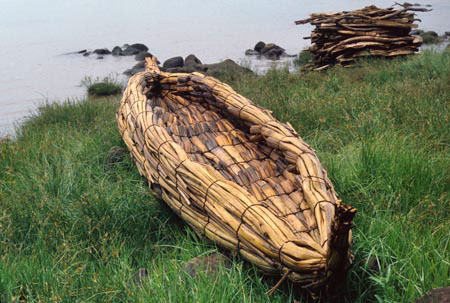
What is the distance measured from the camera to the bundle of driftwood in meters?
8.42

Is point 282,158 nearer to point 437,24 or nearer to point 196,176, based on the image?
point 196,176

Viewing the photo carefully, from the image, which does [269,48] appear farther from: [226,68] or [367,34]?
[367,34]

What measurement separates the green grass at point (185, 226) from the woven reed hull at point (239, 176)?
173mm

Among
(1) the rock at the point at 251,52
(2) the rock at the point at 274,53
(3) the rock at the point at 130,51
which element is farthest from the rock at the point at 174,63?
(3) the rock at the point at 130,51

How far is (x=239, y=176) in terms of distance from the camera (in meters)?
3.35

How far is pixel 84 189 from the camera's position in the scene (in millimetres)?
3643

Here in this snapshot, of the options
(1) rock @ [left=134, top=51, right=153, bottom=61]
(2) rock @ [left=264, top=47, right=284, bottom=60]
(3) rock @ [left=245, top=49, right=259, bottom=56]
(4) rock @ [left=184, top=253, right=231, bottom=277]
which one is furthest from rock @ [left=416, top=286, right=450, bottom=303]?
(1) rock @ [left=134, top=51, right=153, bottom=61]

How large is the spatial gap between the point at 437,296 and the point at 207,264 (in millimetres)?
1045

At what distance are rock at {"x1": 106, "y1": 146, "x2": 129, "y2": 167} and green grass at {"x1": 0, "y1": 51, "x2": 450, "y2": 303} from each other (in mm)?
49

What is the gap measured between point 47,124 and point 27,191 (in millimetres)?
3125

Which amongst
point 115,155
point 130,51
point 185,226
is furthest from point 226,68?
point 130,51

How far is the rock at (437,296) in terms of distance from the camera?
1928 mm

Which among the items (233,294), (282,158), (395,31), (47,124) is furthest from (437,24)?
(233,294)

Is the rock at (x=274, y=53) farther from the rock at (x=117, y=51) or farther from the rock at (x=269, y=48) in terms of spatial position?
the rock at (x=117, y=51)
